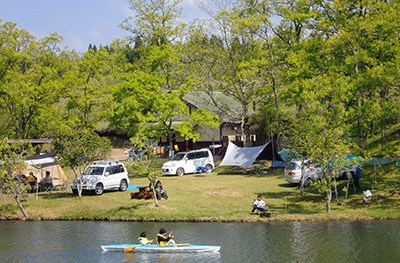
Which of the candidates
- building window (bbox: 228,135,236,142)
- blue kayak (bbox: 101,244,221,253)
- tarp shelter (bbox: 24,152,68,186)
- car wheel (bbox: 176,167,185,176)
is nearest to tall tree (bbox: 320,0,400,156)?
blue kayak (bbox: 101,244,221,253)

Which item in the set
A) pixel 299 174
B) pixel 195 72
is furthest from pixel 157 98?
pixel 299 174

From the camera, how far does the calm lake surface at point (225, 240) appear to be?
15648mm

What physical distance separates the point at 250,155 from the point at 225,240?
1800 cm

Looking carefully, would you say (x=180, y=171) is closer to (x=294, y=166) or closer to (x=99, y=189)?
(x=99, y=189)

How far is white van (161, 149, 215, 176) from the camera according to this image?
→ 35.9m

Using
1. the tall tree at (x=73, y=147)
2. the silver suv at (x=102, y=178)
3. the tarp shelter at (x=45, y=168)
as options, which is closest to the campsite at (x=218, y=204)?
the silver suv at (x=102, y=178)

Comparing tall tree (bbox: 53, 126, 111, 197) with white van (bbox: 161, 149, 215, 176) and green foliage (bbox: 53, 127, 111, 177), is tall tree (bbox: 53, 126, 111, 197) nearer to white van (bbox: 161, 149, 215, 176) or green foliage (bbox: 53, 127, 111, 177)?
green foliage (bbox: 53, 127, 111, 177)

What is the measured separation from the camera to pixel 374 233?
1836 cm

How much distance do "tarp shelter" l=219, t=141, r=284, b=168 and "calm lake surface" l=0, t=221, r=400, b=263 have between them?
14248 millimetres

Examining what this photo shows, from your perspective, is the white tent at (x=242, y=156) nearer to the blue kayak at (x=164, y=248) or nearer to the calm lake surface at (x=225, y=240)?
the calm lake surface at (x=225, y=240)

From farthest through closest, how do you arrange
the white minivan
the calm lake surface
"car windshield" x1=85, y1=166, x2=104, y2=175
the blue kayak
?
1. the white minivan
2. "car windshield" x1=85, y1=166, x2=104, y2=175
3. the blue kayak
4. the calm lake surface

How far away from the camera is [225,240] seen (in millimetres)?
17938

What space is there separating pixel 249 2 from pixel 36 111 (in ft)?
76.4

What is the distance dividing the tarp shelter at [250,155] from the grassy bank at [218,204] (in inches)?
186
